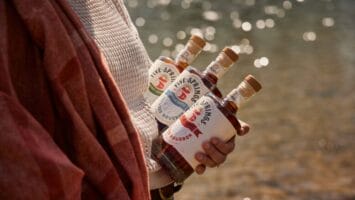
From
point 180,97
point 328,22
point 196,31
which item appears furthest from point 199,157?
point 328,22

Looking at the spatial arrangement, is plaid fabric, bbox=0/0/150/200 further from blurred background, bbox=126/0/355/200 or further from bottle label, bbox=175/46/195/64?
blurred background, bbox=126/0/355/200

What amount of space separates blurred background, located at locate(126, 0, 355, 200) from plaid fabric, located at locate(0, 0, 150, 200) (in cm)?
453

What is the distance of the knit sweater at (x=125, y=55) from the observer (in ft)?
6.47

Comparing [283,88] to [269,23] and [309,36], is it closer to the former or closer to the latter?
[309,36]

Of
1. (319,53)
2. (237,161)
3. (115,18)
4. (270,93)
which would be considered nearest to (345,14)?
(319,53)

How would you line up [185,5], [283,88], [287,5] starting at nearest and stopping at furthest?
[283,88], [287,5], [185,5]

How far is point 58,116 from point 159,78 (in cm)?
82

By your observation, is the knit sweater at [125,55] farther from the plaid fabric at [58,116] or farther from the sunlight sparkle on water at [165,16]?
the sunlight sparkle on water at [165,16]

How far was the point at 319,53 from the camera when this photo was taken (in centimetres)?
1200

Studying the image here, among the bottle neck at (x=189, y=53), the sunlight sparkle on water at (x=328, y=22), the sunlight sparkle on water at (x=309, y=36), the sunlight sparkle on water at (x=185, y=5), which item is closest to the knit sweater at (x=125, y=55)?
the bottle neck at (x=189, y=53)

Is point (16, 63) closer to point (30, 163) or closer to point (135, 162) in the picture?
point (30, 163)

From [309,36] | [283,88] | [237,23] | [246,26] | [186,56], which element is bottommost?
[237,23]

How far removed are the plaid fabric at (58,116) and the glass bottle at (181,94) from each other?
483 millimetres

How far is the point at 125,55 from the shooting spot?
2049 millimetres
